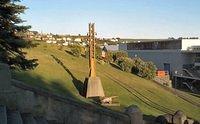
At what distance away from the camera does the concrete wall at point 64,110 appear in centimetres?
854

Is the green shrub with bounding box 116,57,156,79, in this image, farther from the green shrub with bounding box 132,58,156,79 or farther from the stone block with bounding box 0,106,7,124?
the stone block with bounding box 0,106,7,124

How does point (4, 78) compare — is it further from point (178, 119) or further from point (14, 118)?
point (178, 119)

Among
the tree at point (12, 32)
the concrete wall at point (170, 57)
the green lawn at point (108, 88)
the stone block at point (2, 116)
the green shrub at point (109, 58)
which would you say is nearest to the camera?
the stone block at point (2, 116)

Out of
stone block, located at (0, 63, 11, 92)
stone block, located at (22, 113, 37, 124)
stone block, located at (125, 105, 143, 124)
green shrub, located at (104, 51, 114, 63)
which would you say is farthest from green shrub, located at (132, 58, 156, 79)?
stone block, located at (0, 63, 11, 92)

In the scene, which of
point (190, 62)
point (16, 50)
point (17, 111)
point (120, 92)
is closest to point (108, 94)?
point (120, 92)

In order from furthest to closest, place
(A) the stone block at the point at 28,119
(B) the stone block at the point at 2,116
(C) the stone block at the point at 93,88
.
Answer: (C) the stone block at the point at 93,88
(A) the stone block at the point at 28,119
(B) the stone block at the point at 2,116

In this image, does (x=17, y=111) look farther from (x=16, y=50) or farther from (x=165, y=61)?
(x=165, y=61)

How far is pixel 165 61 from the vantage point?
243ft

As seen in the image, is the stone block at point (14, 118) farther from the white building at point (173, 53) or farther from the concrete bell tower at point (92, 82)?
the white building at point (173, 53)

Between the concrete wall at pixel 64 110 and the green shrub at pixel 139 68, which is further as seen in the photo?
the green shrub at pixel 139 68

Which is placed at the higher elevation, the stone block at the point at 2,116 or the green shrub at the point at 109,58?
the stone block at the point at 2,116

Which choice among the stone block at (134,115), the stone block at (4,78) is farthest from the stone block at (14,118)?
the stone block at (134,115)

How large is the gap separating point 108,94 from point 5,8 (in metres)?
11.9

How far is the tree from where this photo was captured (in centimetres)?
1816
